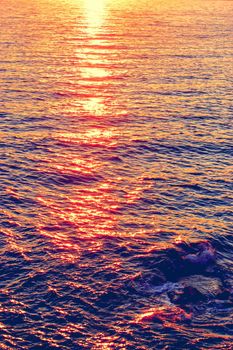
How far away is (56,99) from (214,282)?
40033 millimetres

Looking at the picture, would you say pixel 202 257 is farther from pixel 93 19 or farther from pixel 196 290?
pixel 93 19

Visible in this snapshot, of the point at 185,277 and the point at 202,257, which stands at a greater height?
the point at 202,257

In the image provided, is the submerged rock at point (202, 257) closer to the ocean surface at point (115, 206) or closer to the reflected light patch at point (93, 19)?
the ocean surface at point (115, 206)

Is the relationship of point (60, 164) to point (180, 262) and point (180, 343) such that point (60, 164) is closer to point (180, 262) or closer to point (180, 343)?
point (180, 262)

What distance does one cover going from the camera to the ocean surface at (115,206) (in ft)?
89.2

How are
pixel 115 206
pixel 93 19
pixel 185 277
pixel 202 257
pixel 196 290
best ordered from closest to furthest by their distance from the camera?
pixel 196 290
pixel 185 277
pixel 202 257
pixel 115 206
pixel 93 19

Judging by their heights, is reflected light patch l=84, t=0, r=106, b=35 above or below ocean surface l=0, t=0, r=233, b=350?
above

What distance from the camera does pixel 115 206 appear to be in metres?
38.7

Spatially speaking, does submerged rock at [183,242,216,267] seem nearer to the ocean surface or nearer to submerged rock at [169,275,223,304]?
the ocean surface

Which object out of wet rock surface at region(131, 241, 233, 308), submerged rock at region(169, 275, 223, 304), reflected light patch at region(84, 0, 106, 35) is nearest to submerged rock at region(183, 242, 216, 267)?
wet rock surface at region(131, 241, 233, 308)

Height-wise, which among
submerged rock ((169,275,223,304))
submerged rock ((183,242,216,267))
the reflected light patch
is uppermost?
the reflected light patch

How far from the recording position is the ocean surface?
27.2m

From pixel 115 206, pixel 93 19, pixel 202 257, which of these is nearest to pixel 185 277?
pixel 202 257

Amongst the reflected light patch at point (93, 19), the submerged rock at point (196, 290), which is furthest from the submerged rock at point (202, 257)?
the reflected light patch at point (93, 19)
